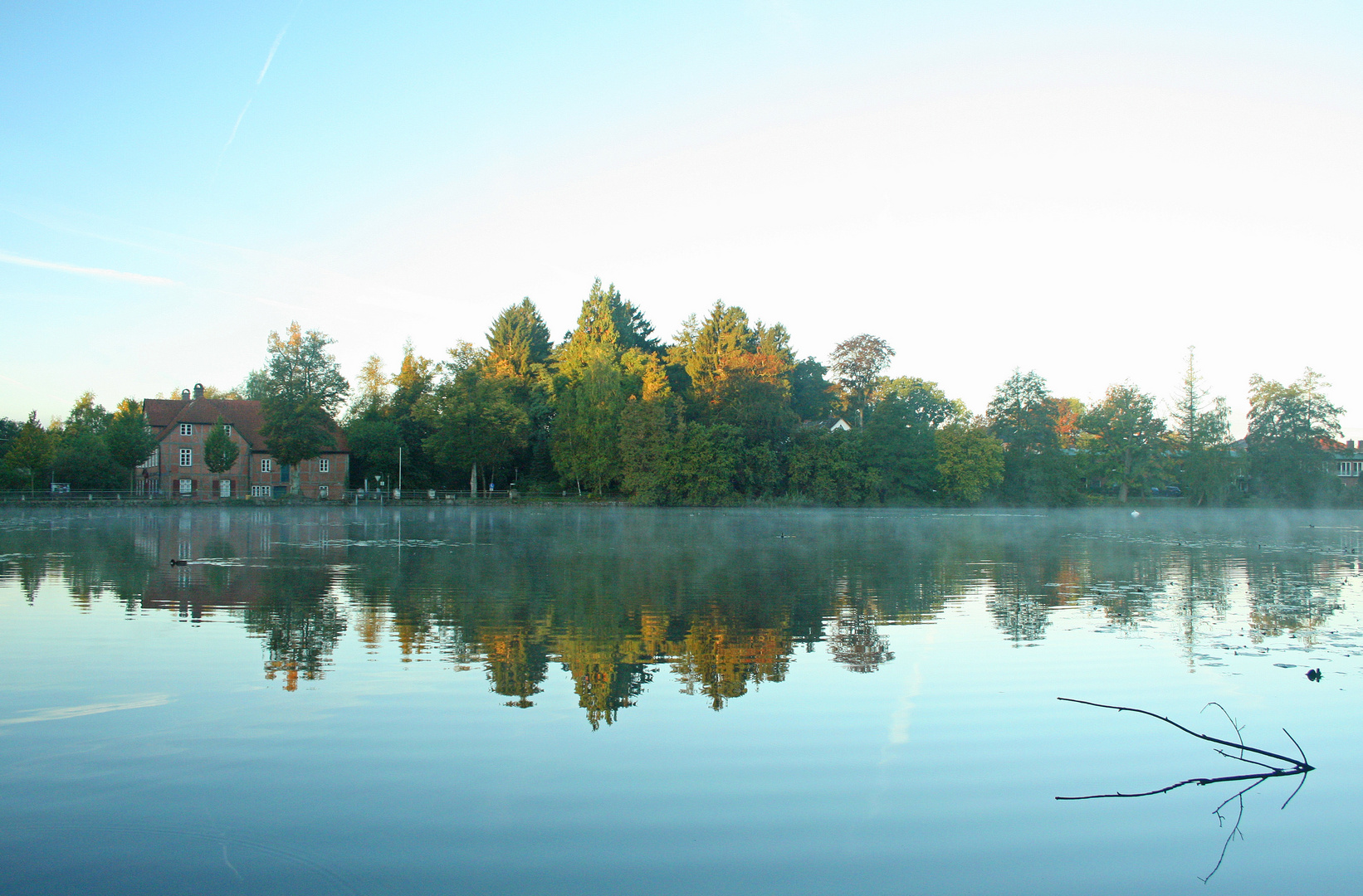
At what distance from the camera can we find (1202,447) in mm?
93375

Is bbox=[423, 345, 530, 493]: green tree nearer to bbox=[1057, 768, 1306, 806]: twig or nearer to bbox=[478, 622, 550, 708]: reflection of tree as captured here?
bbox=[478, 622, 550, 708]: reflection of tree

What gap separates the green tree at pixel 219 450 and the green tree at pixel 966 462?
65.6 meters

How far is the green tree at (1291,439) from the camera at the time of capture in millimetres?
89931

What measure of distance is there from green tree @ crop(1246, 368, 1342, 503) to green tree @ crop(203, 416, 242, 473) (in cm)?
9973

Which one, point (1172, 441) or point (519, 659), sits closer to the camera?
point (519, 659)

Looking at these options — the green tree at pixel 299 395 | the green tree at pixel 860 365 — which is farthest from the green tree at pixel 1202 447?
the green tree at pixel 299 395

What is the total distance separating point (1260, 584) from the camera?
782 inches

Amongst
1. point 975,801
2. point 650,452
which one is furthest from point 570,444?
point 975,801

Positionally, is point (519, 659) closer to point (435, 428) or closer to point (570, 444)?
point (570, 444)

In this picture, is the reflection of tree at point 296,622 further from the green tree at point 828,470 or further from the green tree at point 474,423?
the green tree at point 828,470

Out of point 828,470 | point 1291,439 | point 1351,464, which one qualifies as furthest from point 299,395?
point 1351,464

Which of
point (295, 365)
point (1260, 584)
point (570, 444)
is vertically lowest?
point (1260, 584)

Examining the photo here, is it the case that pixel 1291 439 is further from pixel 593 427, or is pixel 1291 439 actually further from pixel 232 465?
pixel 232 465

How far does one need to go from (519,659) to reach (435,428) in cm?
8316
